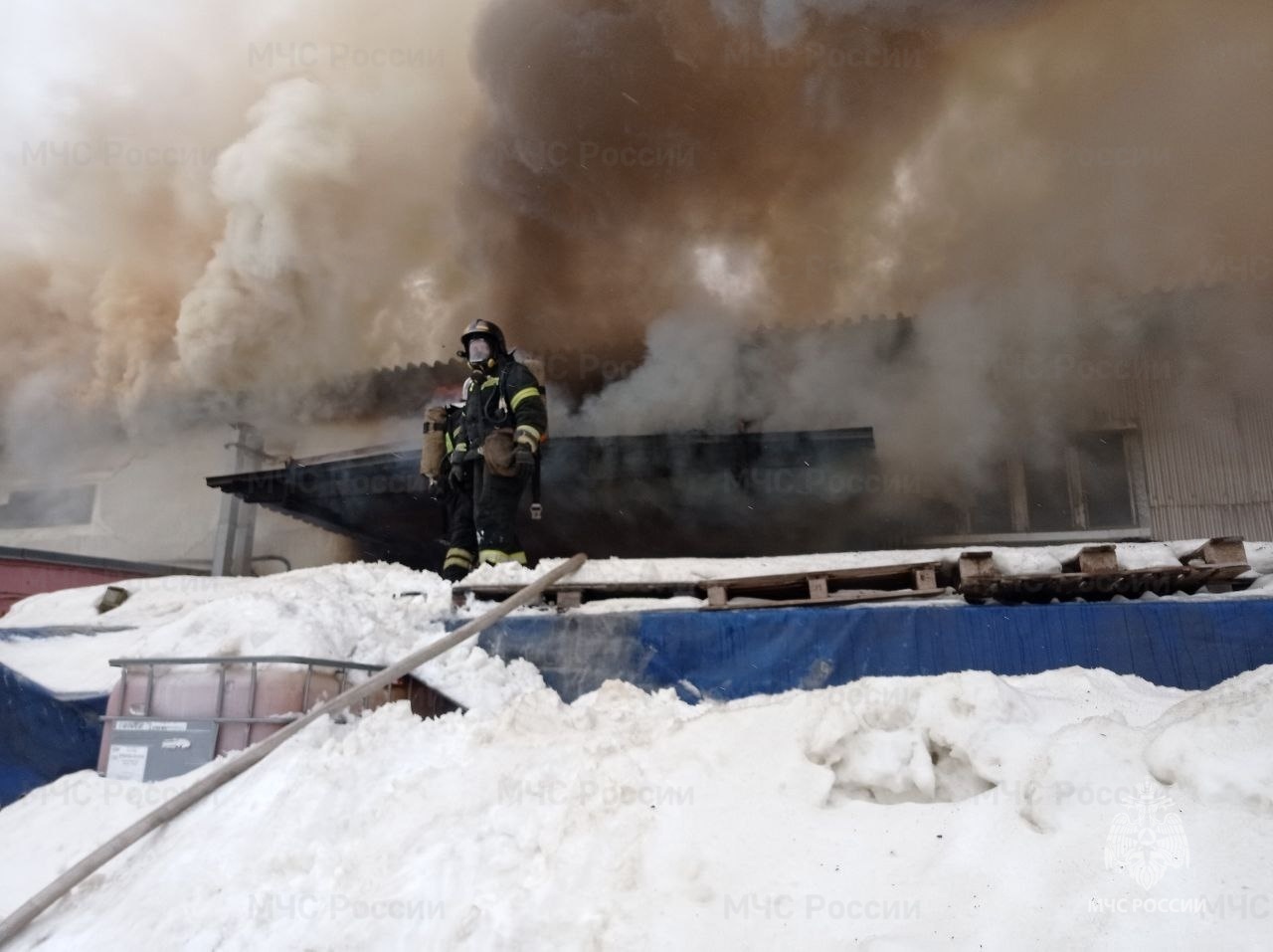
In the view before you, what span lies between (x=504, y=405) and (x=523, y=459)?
1.85 ft

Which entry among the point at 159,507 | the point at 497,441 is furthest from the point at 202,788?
the point at 159,507

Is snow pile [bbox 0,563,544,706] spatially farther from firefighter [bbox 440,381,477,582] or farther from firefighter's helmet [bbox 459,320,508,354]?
firefighter's helmet [bbox 459,320,508,354]

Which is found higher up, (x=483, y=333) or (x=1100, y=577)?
(x=483, y=333)

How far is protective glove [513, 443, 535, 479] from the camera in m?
5.56

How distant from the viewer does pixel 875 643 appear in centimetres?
380

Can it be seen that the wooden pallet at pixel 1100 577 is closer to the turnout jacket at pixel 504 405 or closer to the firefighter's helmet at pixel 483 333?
the turnout jacket at pixel 504 405

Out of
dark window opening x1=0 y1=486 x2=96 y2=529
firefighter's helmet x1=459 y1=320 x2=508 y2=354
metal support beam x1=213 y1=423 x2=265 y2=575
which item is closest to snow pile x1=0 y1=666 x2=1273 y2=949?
firefighter's helmet x1=459 y1=320 x2=508 y2=354

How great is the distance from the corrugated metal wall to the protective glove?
6233mm

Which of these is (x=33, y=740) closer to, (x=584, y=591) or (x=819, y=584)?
(x=584, y=591)

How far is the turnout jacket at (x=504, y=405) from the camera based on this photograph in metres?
5.76

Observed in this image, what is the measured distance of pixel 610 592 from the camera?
14.9ft

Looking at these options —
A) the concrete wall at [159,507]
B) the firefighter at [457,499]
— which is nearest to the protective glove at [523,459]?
the firefighter at [457,499]

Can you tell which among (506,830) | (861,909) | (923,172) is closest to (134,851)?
(506,830)

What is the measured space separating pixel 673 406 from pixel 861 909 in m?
6.94
